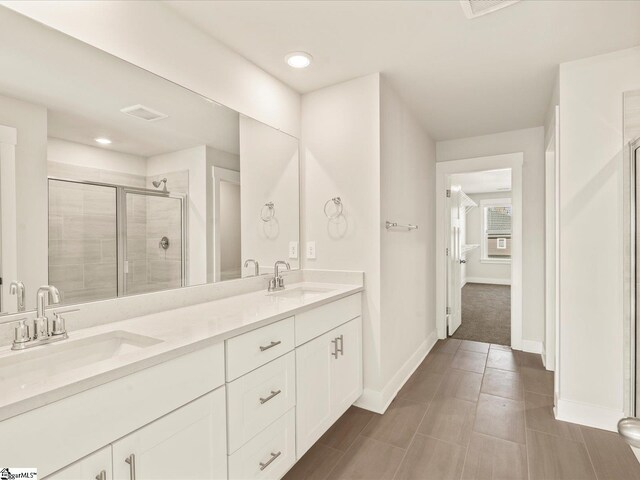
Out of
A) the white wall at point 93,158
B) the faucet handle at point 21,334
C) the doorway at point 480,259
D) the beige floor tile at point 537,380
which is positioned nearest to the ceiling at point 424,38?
the white wall at point 93,158

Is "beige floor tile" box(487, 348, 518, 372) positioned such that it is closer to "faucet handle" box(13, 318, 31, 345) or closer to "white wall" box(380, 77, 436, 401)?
"white wall" box(380, 77, 436, 401)

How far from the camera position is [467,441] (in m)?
2.03

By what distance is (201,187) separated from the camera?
6.41ft

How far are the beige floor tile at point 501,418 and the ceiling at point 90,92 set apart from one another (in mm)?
2526

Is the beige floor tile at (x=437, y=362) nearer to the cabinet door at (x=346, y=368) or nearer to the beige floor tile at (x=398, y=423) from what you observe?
the beige floor tile at (x=398, y=423)

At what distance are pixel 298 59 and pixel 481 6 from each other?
106 centimetres

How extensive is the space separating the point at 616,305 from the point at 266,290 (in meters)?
2.25

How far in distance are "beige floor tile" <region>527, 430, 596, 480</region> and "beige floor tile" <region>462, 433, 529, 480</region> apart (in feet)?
0.17

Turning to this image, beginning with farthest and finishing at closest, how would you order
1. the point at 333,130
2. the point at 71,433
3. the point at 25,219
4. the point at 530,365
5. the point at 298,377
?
1. the point at 530,365
2. the point at 333,130
3. the point at 298,377
4. the point at 25,219
5. the point at 71,433

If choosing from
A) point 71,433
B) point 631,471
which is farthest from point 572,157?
point 71,433

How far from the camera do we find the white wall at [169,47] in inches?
53.3

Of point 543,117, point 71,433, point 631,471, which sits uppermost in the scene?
point 543,117

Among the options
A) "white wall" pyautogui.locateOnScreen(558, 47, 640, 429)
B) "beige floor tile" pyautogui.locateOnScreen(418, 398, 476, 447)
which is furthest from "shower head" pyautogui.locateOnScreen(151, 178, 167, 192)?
"white wall" pyautogui.locateOnScreen(558, 47, 640, 429)

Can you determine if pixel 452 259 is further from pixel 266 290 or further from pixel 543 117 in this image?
pixel 266 290
